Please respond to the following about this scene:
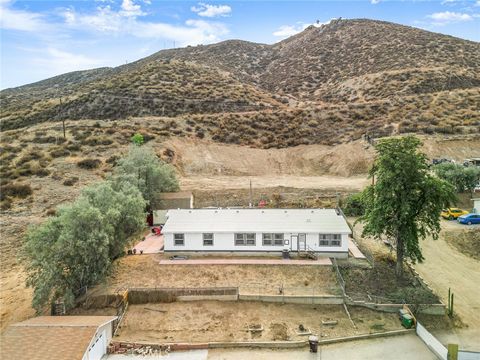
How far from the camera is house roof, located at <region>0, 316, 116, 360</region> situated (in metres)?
17.9

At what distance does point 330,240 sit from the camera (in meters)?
29.8

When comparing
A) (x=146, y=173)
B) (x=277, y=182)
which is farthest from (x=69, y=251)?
(x=277, y=182)

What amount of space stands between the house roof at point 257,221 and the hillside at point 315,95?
1347 inches

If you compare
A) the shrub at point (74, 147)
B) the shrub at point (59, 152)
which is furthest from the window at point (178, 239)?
the shrub at point (74, 147)

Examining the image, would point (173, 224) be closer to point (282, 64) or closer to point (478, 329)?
point (478, 329)

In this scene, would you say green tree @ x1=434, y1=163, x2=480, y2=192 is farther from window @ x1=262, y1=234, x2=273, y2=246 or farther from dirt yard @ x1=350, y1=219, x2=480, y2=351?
window @ x1=262, y1=234, x2=273, y2=246

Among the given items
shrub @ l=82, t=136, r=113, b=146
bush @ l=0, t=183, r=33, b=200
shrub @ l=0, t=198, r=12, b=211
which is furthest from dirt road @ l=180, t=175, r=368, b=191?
shrub @ l=0, t=198, r=12, b=211

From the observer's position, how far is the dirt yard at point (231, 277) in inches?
1026

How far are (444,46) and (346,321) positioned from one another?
9771 centimetres

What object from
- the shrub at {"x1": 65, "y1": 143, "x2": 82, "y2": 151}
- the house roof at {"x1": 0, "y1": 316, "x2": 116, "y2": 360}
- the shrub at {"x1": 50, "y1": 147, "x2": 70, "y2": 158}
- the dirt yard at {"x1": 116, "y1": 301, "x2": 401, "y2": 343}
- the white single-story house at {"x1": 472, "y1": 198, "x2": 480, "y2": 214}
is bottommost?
the dirt yard at {"x1": 116, "y1": 301, "x2": 401, "y2": 343}

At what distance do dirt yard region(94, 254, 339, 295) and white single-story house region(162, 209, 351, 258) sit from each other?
2.22m

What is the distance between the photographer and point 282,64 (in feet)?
399

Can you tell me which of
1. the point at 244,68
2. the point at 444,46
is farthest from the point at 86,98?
the point at 444,46

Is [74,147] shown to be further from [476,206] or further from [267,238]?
[476,206]
